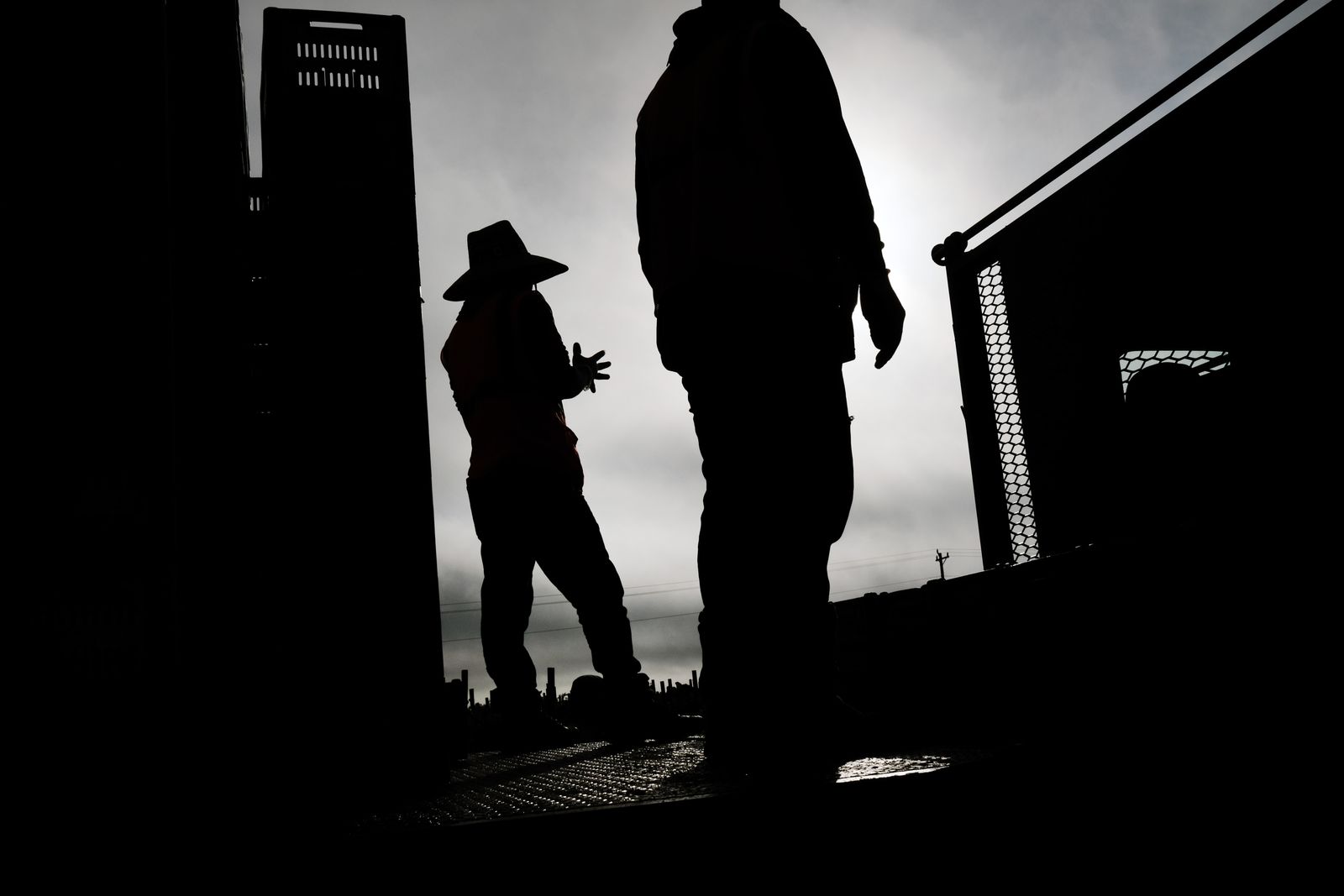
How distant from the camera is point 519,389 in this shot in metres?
3.91

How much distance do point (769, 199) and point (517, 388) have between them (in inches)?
79.9

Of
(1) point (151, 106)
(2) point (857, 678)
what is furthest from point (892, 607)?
(1) point (151, 106)

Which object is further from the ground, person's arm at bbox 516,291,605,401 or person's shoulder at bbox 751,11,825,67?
person's shoulder at bbox 751,11,825,67

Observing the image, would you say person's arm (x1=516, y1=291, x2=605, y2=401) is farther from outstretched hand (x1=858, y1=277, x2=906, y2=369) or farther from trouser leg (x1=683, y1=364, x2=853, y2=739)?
outstretched hand (x1=858, y1=277, x2=906, y2=369)

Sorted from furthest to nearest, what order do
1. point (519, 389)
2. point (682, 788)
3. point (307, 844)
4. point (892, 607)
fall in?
point (519, 389)
point (892, 607)
point (682, 788)
point (307, 844)

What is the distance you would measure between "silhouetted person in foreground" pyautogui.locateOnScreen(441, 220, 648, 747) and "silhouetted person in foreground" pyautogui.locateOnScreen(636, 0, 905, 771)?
5.48ft

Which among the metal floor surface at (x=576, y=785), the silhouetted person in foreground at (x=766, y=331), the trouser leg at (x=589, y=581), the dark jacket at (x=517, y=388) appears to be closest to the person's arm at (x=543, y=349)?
the dark jacket at (x=517, y=388)

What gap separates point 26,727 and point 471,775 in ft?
4.48

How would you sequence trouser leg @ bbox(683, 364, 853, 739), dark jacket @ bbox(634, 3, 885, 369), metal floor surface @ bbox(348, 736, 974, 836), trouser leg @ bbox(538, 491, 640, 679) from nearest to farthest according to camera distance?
1. metal floor surface @ bbox(348, 736, 974, 836)
2. trouser leg @ bbox(683, 364, 853, 739)
3. dark jacket @ bbox(634, 3, 885, 369)
4. trouser leg @ bbox(538, 491, 640, 679)

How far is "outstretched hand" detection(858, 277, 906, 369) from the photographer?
217 cm

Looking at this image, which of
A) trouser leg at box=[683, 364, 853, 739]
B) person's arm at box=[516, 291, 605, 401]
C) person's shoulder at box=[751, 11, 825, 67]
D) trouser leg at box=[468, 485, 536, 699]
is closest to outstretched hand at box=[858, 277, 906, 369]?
trouser leg at box=[683, 364, 853, 739]

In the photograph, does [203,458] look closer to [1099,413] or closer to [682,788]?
[682,788]

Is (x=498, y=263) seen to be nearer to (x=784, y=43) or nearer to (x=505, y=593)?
(x=505, y=593)

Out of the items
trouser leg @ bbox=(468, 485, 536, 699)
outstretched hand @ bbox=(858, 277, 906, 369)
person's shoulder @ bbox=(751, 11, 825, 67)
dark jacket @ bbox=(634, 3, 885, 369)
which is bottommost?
trouser leg @ bbox=(468, 485, 536, 699)
